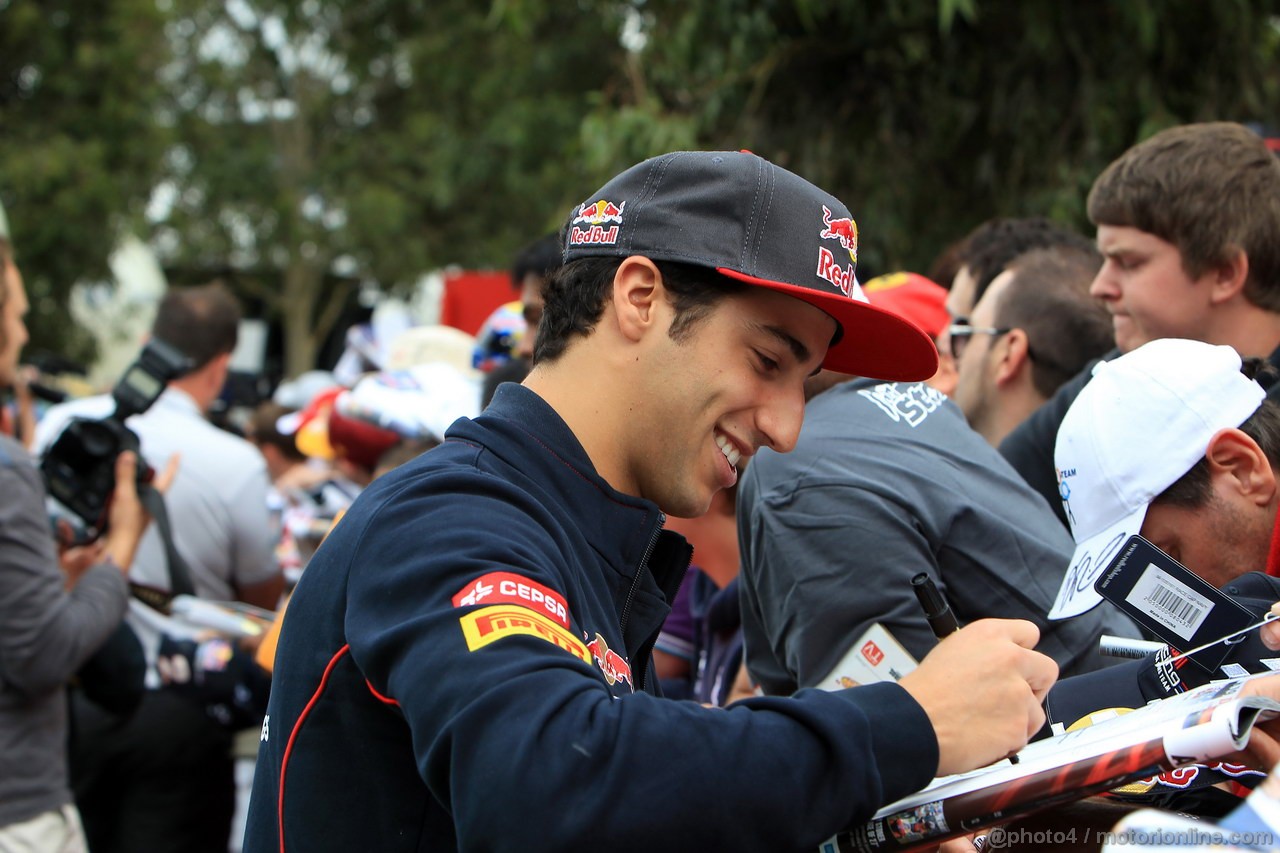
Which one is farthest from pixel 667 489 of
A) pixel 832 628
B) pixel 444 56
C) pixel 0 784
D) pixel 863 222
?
pixel 444 56

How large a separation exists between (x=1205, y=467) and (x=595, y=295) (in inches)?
44.2

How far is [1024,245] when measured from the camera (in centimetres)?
425

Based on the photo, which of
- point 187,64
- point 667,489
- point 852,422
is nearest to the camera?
point 667,489

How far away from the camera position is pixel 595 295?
1.81 meters

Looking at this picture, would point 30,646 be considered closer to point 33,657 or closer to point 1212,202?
point 33,657

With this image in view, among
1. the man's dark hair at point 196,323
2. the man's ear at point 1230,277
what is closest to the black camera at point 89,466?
the man's dark hair at point 196,323

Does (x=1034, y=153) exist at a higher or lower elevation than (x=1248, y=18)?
lower

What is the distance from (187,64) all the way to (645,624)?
2548cm

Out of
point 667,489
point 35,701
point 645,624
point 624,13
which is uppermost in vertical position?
point 624,13

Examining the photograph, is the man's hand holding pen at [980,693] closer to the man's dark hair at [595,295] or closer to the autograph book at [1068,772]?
the autograph book at [1068,772]

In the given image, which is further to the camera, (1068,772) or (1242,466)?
(1242,466)

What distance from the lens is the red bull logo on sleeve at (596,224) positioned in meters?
1.78

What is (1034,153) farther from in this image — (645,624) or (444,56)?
(444,56)

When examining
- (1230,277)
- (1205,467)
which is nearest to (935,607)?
(1205,467)
